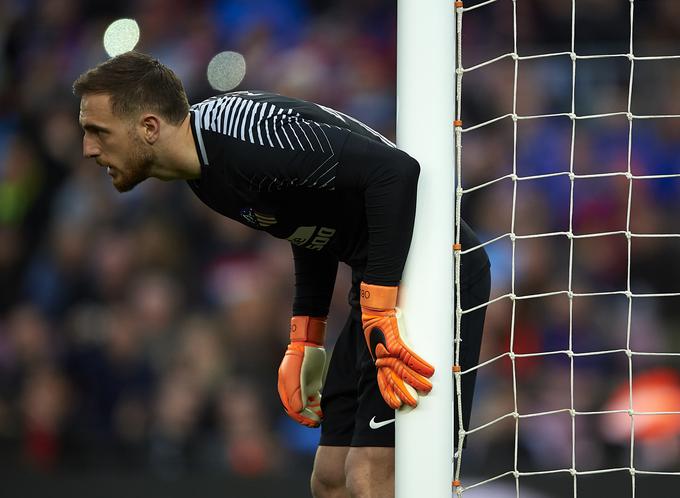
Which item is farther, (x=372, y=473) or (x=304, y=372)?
A: (x=304, y=372)

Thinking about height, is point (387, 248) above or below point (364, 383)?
above

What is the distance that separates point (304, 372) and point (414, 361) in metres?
0.58

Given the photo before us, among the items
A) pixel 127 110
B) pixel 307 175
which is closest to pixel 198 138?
pixel 127 110

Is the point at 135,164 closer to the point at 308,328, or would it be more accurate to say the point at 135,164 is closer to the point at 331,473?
the point at 308,328

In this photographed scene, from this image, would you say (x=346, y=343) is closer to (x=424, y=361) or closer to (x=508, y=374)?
(x=424, y=361)

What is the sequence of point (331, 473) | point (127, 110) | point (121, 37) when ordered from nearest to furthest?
1. point (127, 110)
2. point (331, 473)
3. point (121, 37)

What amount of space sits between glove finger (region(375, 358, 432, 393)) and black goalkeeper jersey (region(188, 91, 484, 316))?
0.15m

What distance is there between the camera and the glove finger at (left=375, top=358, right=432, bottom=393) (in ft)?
6.53

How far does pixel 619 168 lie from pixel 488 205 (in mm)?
521

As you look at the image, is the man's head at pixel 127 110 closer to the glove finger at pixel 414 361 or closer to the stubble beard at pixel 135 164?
the stubble beard at pixel 135 164

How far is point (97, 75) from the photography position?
2.11 m

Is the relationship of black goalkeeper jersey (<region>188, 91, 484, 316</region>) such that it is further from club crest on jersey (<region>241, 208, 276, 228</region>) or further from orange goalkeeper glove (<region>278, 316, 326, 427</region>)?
orange goalkeeper glove (<region>278, 316, 326, 427</region>)

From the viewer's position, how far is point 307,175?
2021 millimetres

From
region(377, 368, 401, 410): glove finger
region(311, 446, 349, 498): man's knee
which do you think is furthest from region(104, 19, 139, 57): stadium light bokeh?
region(377, 368, 401, 410): glove finger
